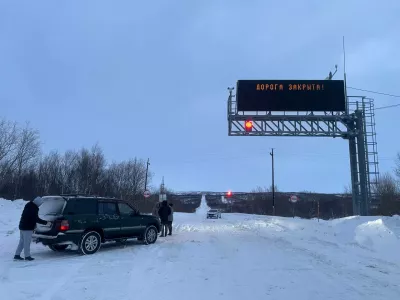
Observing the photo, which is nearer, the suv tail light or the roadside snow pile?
the suv tail light

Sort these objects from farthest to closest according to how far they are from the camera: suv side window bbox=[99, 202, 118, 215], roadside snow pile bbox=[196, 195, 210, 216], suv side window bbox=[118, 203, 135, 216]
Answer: roadside snow pile bbox=[196, 195, 210, 216] → suv side window bbox=[118, 203, 135, 216] → suv side window bbox=[99, 202, 118, 215]

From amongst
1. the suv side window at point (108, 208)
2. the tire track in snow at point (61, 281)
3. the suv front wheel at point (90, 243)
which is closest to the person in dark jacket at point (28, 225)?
the suv front wheel at point (90, 243)

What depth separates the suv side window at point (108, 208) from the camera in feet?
46.2

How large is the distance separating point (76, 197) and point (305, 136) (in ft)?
60.0

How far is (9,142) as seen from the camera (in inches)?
1644

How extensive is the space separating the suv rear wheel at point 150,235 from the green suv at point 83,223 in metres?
0.52

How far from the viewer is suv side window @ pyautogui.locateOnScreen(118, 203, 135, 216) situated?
15.1 meters

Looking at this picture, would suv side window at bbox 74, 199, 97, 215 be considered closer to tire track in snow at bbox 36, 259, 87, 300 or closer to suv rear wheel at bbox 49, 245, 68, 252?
A: suv rear wheel at bbox 49, 245, 68, 252

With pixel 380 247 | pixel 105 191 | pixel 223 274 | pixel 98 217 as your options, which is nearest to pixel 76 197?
pixel 98 217

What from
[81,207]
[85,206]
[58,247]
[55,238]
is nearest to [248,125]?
[85,206]

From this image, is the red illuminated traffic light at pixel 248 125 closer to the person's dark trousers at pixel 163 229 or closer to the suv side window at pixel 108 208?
the person's dark trousers at pixel 163 229

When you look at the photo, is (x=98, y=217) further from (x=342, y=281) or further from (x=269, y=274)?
(x=342, y=281)

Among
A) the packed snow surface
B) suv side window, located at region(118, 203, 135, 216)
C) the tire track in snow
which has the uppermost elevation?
suv side window, located at region(118, 203, 135, 216)

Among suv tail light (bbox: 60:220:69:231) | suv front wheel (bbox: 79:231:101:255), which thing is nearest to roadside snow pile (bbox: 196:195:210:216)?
suv front wheel (bbox: 79:231:101:255)
